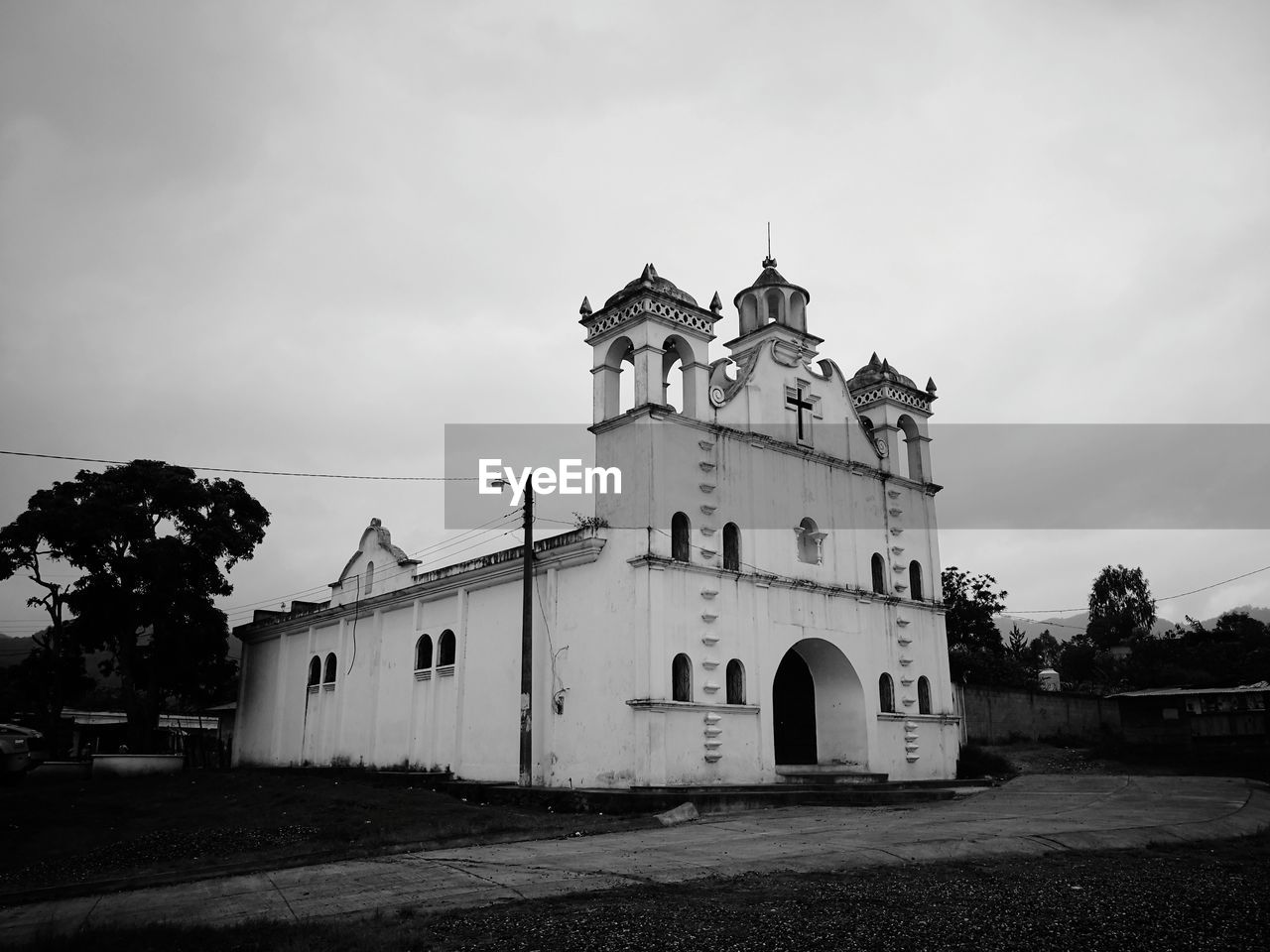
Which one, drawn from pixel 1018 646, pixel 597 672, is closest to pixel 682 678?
pixel 597 672

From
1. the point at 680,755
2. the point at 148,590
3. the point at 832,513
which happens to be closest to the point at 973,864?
the point at 680,755

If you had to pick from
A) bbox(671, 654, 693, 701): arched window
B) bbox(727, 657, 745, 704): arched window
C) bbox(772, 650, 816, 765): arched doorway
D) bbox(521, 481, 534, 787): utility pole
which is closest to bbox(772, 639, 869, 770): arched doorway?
bbox(772, 650, 816, 765): arched doorway

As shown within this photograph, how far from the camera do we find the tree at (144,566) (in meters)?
33.1

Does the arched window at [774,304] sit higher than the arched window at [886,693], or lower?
higher

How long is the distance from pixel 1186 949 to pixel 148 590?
3362 centimetres

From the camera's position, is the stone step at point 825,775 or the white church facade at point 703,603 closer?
the white church facade at point 703,603

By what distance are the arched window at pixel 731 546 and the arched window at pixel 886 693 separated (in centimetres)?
546

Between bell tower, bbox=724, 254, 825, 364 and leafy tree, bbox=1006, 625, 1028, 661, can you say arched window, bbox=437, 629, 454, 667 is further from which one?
leafy tree, bbox=1006, 625, 1028, 661

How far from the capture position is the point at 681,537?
2136cm

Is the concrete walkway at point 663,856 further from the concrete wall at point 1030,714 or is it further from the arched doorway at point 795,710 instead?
the concrete wall at point 1030,714

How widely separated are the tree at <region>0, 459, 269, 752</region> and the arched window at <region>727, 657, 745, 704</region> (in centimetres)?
2133

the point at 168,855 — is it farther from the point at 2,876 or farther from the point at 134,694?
the point at 134,694

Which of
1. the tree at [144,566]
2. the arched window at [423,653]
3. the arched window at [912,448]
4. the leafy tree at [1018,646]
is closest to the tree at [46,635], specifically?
the tree at [144,566]

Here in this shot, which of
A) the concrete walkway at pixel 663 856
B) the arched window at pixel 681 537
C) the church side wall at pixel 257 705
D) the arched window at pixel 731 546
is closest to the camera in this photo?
the concrete walkway at pixel 663 856
